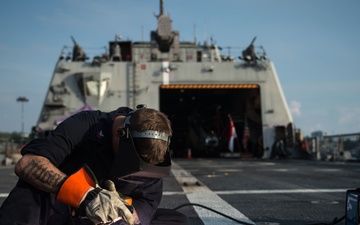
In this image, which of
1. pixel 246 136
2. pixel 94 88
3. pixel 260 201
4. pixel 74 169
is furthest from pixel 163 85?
pixel 74 169

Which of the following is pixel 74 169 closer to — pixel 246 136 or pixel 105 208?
pixel 105 208

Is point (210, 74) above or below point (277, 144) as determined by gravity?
above

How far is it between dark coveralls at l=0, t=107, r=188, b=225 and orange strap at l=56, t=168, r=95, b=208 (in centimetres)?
18

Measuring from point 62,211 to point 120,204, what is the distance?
564 mm

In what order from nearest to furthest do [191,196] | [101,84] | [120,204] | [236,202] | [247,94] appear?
[120,204] < [236,202] < [191,196] < [101,84] < [247,94]

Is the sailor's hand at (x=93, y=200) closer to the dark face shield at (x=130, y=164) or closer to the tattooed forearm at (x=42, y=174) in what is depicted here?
the tattooed forearm at (x=42, y=174)

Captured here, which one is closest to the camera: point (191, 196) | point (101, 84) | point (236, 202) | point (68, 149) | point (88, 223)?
point (88, 223)

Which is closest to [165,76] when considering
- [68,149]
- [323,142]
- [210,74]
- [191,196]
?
[210,74]

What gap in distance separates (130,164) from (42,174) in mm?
481

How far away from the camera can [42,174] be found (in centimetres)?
218

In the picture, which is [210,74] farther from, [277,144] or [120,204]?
[120,204]

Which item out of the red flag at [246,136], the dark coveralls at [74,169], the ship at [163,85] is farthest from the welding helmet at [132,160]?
the red flag at [246,136]

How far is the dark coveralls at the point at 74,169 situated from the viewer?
2256mm

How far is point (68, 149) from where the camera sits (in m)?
2.38
